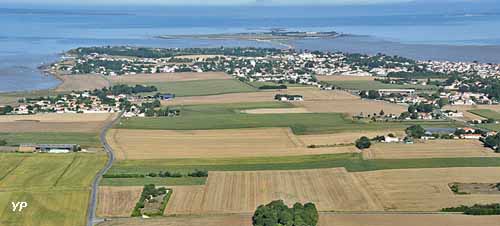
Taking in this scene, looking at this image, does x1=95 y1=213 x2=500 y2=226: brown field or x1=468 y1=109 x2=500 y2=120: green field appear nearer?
x1=95 y1=213 x2=500 y2=226: brown field

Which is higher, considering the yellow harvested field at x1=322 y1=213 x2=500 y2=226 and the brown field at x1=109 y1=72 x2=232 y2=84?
the yellow harvested field at x1=322 y1=213 x2=500 y2=226

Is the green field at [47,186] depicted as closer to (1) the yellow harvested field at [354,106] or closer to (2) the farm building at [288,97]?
(1) the yellow harvested field at [354,106]

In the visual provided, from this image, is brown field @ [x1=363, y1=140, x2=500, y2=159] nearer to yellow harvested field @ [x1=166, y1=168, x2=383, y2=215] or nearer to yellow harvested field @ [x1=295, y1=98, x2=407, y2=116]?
yellow harvested field @ [x1=166, y1=168, x2=383, y2=215]

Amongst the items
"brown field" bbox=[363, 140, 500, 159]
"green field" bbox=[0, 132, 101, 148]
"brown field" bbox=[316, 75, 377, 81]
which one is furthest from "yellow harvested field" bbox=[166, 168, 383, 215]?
"brown field" bbox=[316, 75, 377, 81]

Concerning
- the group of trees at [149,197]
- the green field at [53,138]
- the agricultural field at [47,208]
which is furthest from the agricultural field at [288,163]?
the green field at [53,138]

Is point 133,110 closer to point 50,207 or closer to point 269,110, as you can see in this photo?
point 269,110

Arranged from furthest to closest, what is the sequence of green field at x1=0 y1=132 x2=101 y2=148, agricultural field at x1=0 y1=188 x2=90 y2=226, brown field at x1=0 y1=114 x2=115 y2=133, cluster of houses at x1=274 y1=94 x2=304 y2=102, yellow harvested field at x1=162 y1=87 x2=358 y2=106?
cluster of houses at x1=274 y1=94 x2=304 y2=102 → yellow harvested field at x1=162 y1=87 x2=358 y2=106 → brown field at x1=0 y1=114 x2=115 y2=133 → green field at x1=0 y1=132 x2=101 y2=148 → agricultural field at x1=0 y1=188 x2=90 y2=226
